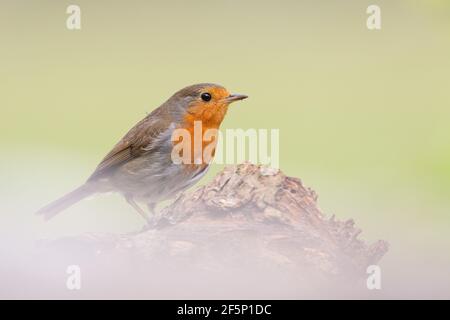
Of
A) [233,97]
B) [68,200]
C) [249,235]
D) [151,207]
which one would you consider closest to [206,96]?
[233,97]

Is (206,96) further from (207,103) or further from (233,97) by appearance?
(233,97)

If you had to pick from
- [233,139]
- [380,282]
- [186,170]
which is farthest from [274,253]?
[233,139]

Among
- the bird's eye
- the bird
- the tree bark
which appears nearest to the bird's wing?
the bird

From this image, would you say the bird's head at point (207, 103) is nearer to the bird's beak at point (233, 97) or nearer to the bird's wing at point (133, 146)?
the bird's beak at point (233, 97)

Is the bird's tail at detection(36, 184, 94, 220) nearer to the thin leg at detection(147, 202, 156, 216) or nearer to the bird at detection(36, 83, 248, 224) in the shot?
the bird at detection(36, 83, 248, 224)

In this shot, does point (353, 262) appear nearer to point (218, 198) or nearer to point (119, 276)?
point (218, 198)

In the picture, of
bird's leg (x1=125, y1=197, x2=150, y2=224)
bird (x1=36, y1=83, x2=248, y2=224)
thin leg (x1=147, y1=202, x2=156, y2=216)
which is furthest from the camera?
thin leg (x1=147, y1=202, x2=156, y2=216)

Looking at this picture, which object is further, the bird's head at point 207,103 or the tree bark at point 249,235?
the bird's head at point 207,103

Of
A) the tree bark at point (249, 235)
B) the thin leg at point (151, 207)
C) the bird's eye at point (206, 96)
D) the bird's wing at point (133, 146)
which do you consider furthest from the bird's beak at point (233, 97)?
the tree bark at point (249, 235)
